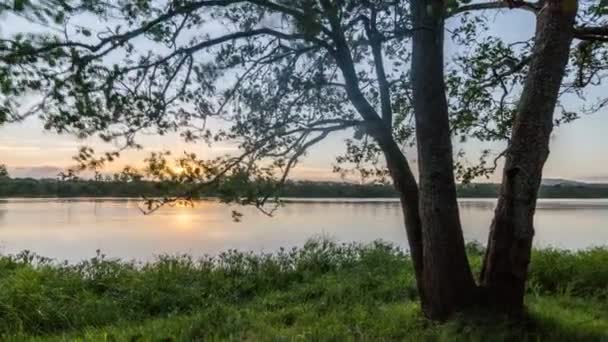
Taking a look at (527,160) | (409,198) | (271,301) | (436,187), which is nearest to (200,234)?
(271,301)

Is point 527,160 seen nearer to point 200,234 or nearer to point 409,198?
point 409,198

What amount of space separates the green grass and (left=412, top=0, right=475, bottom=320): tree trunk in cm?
22

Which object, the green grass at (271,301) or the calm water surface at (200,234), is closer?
the green grass at (271,301)

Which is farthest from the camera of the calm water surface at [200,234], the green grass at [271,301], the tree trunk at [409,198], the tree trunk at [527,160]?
the calm water surface at [200,234]

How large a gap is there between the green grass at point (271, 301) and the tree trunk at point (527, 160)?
0.32 m

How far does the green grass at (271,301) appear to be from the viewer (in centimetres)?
373

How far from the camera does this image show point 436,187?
3826 millimetres

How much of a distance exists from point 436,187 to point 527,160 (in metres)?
0.65

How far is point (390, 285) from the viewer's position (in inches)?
231

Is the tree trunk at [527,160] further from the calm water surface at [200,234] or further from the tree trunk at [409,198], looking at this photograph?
the calm water surface at [200,234]

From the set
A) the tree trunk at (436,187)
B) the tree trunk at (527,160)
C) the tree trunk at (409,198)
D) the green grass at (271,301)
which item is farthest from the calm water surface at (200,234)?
the tree trunk at (527,160)

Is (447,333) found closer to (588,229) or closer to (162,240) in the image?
(162,240)

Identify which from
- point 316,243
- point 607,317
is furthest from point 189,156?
point 316,243

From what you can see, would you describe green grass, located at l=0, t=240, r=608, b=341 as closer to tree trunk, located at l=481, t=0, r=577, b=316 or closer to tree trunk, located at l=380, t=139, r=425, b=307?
tree trunk, located at l=481, t=0, r=577, b=316
